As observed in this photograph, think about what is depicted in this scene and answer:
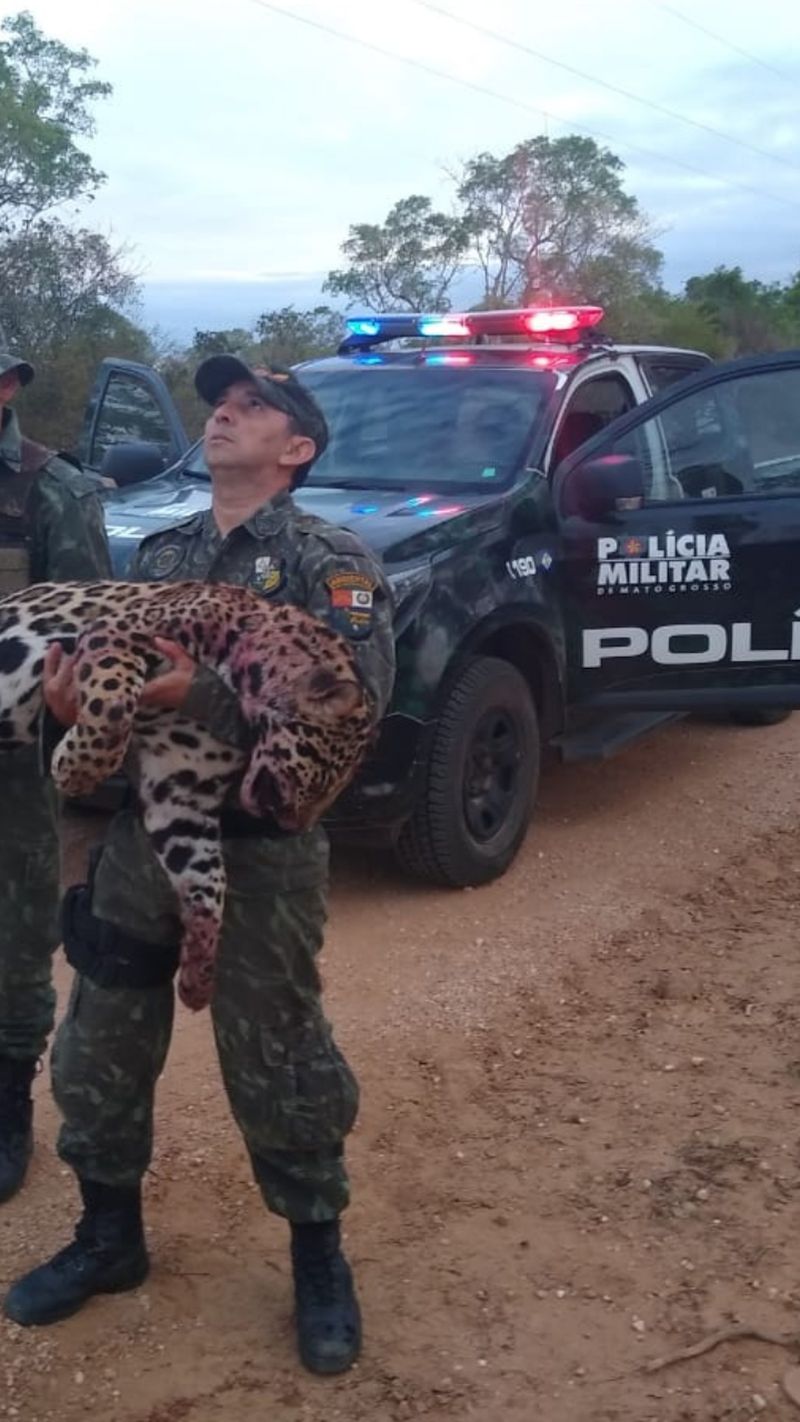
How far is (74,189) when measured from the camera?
55.6 feet

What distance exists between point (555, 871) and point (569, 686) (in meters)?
0.64

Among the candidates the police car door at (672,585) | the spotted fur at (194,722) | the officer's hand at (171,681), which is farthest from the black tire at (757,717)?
the officer's hand at (171,681)

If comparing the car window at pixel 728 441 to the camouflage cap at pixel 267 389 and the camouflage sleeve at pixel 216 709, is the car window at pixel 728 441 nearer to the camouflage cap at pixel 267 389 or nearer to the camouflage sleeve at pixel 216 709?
the camouflage cap at pixel 267 389

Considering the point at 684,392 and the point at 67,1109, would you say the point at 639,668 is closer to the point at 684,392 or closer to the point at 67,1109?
the point at 684,392

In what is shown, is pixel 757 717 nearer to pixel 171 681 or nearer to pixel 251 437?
pixel 251 437

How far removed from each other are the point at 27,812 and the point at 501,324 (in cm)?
349

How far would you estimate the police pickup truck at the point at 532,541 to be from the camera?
4.95 metres

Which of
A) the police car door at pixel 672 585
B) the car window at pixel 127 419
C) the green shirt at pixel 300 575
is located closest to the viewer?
the green shirt at pixel 300 575

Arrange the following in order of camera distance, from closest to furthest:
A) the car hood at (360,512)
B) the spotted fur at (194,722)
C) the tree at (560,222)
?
the spotted fur at (194,722) → the car hood at (360,512) → the tree at (560,222)

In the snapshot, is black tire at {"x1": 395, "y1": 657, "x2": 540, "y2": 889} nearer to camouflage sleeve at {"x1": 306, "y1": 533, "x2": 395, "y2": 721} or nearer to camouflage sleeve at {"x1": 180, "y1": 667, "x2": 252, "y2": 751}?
camouflage sleeve at {"x1": 306, "y1": 533, "x2": 395, "y2": 721}

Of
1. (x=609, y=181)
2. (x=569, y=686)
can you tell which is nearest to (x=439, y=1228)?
(x=569, y=686)

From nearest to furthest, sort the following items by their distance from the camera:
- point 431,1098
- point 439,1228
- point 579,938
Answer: point 439,1228, point 431,1098, point 579,938

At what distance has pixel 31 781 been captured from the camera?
332 cm

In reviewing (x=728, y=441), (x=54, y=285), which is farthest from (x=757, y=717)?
(x=54, y=285)
